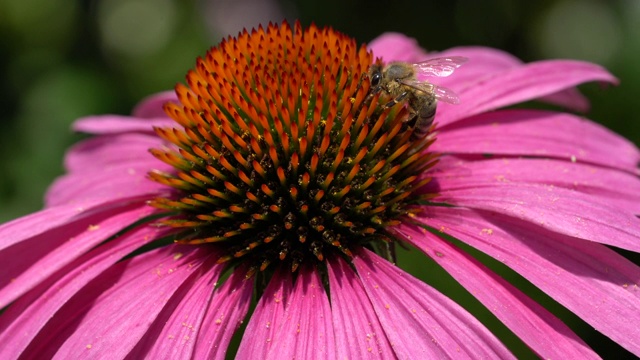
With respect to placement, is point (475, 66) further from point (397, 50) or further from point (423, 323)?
point (423, 323)

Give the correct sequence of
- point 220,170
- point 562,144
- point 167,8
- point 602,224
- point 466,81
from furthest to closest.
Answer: point 167,8
point 466,81
point 562,144
point 220,170
point 602,224

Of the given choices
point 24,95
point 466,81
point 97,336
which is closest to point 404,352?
point 97,336

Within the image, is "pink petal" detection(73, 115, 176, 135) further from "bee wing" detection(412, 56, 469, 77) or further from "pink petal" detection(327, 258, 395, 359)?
"pink petal" detection(327, 258, 395, 359)

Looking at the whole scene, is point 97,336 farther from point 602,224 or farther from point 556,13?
point 556,13

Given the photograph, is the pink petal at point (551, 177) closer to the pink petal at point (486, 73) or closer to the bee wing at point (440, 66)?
the bee wing at point (440, 66)

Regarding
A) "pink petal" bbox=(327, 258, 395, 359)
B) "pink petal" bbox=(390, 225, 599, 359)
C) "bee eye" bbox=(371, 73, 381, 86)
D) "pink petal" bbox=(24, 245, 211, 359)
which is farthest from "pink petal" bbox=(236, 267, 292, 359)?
"bee eye" bbox=(371, 73, 381, 86)

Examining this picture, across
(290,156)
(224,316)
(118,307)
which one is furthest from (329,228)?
(118,307)

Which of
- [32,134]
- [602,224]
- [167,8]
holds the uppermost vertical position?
[167,8]
